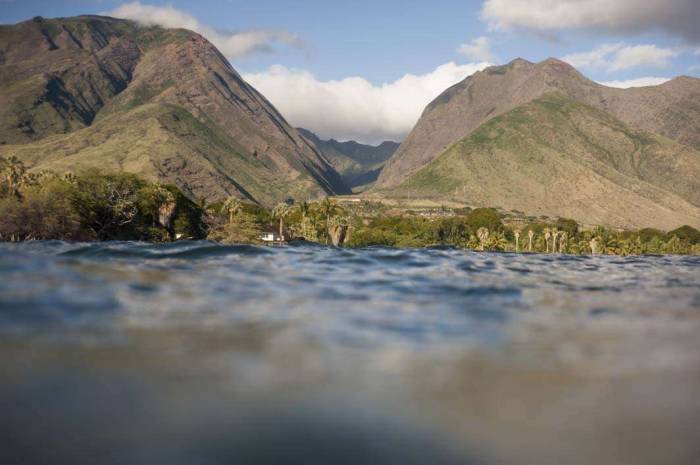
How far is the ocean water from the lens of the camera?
530 centimetres

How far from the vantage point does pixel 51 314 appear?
8570 millimetres

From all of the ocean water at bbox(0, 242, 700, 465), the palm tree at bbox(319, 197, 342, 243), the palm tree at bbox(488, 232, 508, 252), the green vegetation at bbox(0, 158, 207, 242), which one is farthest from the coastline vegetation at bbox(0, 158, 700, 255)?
the ocean water at bbox(0, 242, 700, 465)

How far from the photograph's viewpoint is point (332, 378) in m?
6.61

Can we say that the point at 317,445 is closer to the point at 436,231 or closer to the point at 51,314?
the point at 51,314

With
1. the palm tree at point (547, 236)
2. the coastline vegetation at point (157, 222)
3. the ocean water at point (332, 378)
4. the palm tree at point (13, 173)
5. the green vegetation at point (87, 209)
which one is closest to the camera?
the ocean water at point (332, 378)

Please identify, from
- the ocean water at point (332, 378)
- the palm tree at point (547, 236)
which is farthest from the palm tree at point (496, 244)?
the ocean water at point (332, 378)

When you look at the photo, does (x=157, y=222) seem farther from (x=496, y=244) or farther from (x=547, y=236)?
(x=547, y=236)

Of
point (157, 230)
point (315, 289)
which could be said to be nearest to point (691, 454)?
point (315, 289)

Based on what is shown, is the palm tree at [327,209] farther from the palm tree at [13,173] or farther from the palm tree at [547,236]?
the palm tree at [13,173]

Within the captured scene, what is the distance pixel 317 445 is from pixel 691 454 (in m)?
3.65

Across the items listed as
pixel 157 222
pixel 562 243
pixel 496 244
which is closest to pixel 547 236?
pixel 562 243

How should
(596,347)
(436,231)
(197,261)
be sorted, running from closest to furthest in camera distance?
1. (596,347)
2. (197,261)
3. (436,231)

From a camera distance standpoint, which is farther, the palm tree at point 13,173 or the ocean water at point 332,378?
the palm tree at point 13,173

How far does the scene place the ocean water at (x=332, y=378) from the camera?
5305 millimetres
